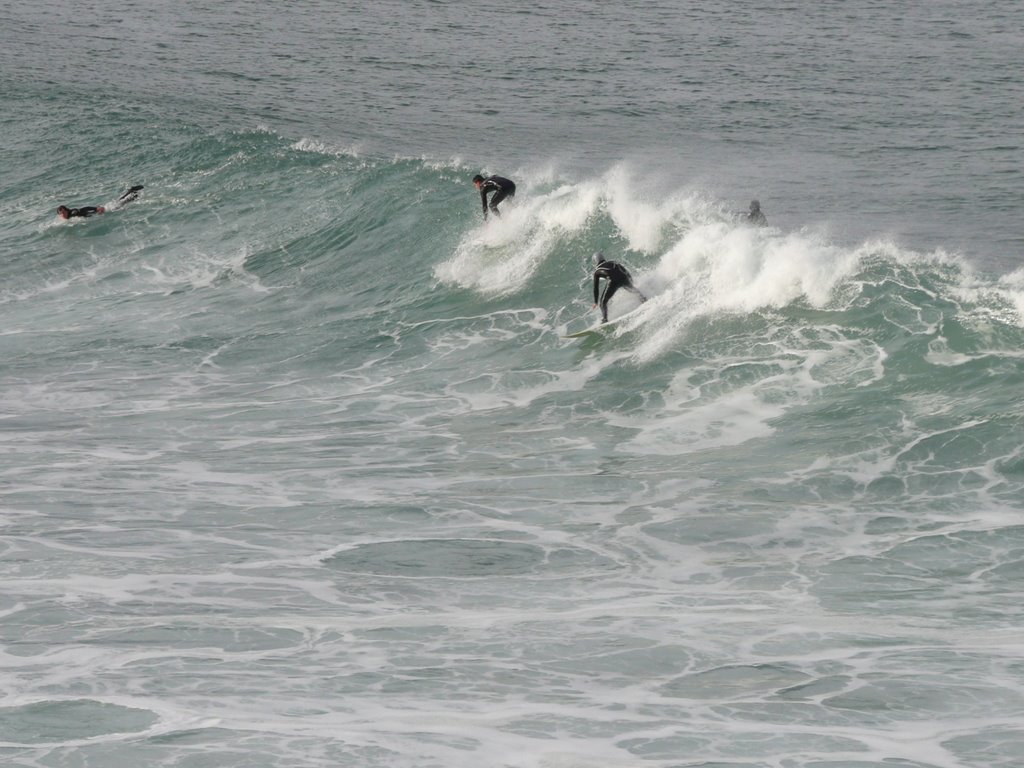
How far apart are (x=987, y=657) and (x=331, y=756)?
4945 millimetres

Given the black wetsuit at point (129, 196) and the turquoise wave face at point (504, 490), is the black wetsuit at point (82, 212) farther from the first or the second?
the turquoise wave face at point (504, 490)

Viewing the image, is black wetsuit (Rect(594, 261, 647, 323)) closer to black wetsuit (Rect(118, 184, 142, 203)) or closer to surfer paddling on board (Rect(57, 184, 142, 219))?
surfer paddling on board (Rect(57, 184, 142, 219))

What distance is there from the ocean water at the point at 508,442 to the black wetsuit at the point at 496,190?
39cm

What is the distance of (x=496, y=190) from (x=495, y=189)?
80 mm

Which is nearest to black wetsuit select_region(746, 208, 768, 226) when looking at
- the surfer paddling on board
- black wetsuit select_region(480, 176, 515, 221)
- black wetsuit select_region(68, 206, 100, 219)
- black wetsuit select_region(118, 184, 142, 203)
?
black wetsuit select_region(480, 176, 515, 221)

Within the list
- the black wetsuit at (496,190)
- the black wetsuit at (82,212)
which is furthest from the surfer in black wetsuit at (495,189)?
the black wetsuit at (82,212)

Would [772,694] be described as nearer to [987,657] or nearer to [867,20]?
[987,657]

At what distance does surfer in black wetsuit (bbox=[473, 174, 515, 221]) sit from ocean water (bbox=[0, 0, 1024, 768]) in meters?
0.40

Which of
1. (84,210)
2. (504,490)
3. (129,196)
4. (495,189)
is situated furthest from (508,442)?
(129,196)

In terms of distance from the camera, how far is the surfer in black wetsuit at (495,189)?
25.7m

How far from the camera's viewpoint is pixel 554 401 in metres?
Answer: 19.5

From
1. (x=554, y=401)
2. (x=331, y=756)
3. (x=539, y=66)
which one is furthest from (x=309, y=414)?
(x=539, y=66)

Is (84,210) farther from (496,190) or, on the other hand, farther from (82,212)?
(496,190)

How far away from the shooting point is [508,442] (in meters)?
18.0
